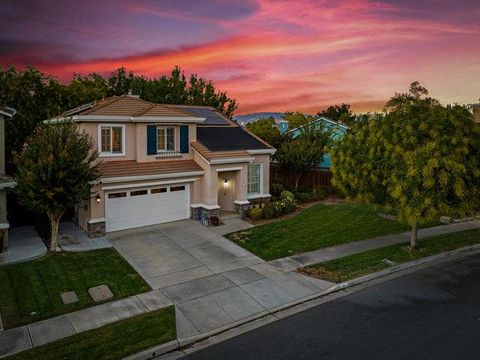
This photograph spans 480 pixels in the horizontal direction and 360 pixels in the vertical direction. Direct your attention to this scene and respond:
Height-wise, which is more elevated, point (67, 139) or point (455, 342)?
point (67, 139)

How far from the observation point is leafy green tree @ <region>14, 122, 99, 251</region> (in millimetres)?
15375

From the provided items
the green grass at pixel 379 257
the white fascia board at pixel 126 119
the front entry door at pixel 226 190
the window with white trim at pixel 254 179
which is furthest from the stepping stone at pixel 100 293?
the window with white trim at pixel 254 179

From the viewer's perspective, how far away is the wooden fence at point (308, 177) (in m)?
29.9

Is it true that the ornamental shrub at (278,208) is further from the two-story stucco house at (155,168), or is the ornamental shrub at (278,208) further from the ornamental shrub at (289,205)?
the two-story stucco house at (155,168)

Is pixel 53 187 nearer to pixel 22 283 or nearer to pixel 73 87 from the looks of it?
pixel 22 283

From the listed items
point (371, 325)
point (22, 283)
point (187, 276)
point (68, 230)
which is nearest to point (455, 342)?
point (371, 325)

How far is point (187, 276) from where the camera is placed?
1464cm

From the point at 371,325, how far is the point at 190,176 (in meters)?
12.9

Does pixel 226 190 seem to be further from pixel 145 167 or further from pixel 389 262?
pixel 389 262

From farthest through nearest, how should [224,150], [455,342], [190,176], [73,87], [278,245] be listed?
1. [73,87]
2. [224,150]
3. [190,176]
4. [278,245]
5. [455,342]

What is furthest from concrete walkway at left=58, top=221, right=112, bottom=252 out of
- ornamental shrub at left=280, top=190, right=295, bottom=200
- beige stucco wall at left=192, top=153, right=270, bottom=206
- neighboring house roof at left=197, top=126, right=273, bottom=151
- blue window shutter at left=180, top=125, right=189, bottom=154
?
ornamental shrub at left=280, top=190, right=295, bottom=200

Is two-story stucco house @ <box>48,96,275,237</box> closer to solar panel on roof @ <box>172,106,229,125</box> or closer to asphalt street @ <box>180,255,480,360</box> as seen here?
solar panel on roof @ <box>172,106,229,125</box>

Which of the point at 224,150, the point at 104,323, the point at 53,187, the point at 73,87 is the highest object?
the point at 73,87

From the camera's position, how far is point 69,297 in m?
12.8
